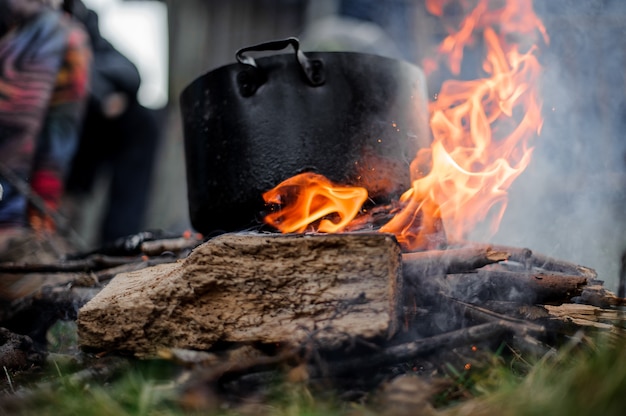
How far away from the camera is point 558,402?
1.08 m

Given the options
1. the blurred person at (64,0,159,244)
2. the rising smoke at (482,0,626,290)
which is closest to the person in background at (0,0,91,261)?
the blurred person at (64,0,159,244)

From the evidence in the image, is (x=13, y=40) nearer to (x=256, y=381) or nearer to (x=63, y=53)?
(x=63, y=53)

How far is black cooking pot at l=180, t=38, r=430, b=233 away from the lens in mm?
2082

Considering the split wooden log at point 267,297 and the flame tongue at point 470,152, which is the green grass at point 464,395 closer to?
the split wooden log at point 267,297

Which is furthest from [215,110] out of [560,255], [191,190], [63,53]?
[63,53]

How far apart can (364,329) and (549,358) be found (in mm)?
512

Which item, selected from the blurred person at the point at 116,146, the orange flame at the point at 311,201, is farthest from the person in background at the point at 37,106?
the orange flame at the point at 311,201

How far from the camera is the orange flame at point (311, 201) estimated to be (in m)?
1.99

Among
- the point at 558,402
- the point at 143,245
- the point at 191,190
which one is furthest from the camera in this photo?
the point at 143,245

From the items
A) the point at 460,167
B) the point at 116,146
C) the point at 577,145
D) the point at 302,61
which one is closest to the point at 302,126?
the point at 302,61

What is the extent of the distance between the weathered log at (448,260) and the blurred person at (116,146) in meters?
4.19

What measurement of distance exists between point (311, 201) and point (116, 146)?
13.5 ft

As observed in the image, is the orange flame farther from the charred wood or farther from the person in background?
the person in background

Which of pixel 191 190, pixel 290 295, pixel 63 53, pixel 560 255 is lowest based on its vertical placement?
pixel 560 255
